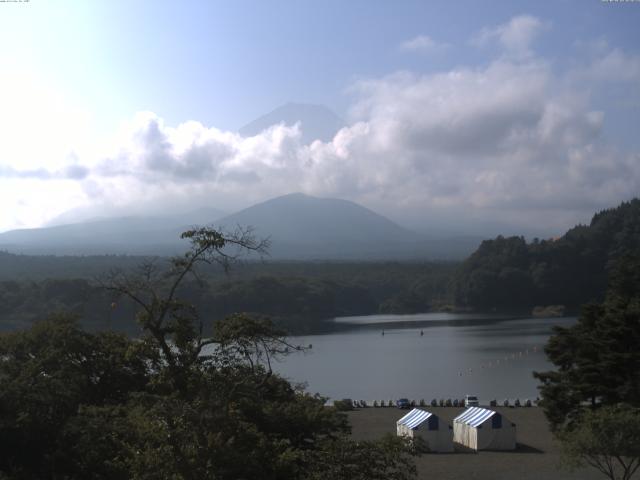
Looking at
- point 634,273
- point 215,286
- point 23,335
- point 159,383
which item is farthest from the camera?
point 215,286

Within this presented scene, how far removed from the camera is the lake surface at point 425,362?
829 inches

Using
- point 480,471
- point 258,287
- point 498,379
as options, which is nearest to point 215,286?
point 258,287

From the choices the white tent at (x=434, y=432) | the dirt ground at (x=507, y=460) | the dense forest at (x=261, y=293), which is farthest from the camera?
the dense forest at (x=261, y=293)

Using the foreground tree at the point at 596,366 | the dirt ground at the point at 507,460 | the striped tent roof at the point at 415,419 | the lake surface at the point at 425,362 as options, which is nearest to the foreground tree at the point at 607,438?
the dirt ground at the point at 507,460

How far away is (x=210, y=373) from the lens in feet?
17.9

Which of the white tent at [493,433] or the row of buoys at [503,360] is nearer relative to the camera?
the white tent at [493,433]

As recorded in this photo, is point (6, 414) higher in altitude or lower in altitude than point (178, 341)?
lower

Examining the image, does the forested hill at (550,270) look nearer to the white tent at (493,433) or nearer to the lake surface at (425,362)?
the lake surface at (425,362)

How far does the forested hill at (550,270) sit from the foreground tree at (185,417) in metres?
46.1

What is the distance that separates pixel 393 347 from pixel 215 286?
48.2 feet

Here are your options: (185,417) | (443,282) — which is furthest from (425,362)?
(443,282)

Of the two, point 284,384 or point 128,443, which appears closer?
point 128,443

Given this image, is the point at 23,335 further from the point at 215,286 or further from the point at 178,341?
the point at 215,286

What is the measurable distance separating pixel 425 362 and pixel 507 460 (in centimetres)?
1568
